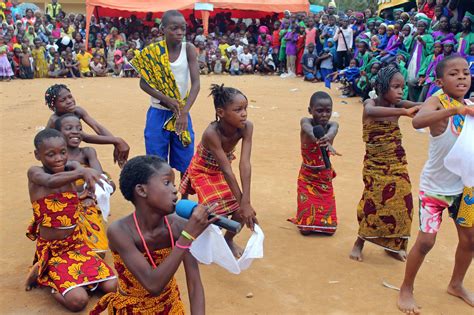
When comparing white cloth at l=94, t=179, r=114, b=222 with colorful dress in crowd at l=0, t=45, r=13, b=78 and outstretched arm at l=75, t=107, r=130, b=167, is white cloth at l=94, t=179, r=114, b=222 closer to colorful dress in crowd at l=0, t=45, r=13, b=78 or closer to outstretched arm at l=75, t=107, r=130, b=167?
outstretched arm at l=75, t=107, r=130, b=167

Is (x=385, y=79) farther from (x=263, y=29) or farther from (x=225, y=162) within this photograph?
(x=263, y=29)

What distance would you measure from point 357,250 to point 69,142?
2.60 m

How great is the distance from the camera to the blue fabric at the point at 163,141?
4879 mm

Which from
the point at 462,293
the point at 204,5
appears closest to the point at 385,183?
the point at 462,293

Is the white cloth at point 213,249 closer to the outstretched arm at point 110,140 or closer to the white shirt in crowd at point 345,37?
the outstretched arm at point 110,140

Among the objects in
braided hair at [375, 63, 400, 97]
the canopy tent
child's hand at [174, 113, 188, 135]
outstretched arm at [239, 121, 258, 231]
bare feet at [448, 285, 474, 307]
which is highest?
the canopy tent

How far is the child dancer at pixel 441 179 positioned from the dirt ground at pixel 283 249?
334 mm

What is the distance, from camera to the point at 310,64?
17.0m

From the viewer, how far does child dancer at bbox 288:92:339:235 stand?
15.2 feet

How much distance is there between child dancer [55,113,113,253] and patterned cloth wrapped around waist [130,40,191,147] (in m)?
0.77

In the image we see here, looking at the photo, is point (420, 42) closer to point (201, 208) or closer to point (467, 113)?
point (467, 113)

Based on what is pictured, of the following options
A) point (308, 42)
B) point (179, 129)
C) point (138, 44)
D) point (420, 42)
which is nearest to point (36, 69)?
point (138, 44)

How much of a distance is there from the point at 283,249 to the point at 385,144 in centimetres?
123

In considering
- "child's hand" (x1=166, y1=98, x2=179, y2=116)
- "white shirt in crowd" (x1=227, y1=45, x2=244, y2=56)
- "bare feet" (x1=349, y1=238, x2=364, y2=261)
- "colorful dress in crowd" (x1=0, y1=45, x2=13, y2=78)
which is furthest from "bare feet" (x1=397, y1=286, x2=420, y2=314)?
"white shirt in crowd" (x1=227, y1=45, x2=244, y2=56)
